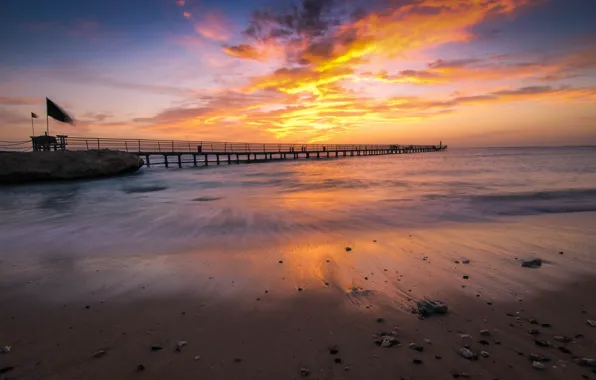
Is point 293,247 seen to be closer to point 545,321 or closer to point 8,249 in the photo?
point 545,321

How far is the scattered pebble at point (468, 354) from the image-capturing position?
2.69 meters

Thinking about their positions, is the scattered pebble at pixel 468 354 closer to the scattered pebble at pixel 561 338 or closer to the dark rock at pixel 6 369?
the scattered pebble at pixel 561 338

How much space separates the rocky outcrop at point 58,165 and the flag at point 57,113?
226cm

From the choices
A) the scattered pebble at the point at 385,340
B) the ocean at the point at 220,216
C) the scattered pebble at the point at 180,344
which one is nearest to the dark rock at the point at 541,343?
the scattered pebble at the point at 385,340

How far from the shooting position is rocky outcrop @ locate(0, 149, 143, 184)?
19500mm

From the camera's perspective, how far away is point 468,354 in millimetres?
2719

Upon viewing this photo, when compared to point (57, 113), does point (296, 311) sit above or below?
below

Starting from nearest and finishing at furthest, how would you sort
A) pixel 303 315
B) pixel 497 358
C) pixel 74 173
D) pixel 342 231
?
pixel 497 358 → pixel 303 315 → pixel 342 231 → pixel 74 173

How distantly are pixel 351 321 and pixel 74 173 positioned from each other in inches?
937

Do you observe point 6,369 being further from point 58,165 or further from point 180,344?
point 58,165

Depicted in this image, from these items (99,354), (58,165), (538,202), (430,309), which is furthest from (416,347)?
(58,165)

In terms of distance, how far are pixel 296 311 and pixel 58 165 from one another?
76.9 feet

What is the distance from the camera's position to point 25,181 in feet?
64.7

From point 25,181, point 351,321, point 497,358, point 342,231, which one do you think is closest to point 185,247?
point 342,231
